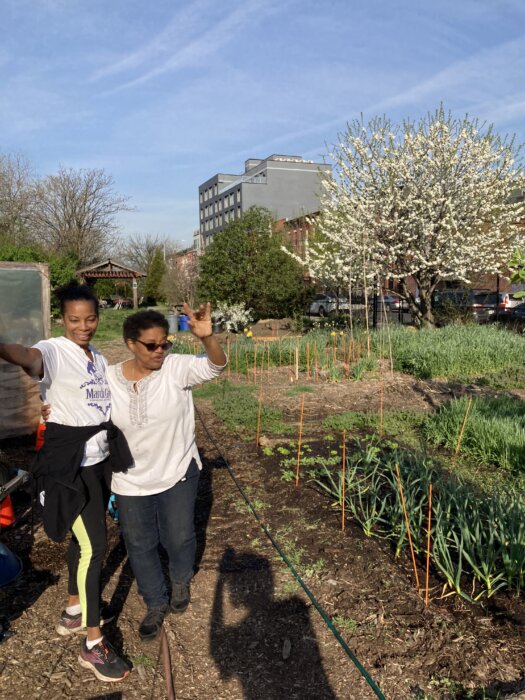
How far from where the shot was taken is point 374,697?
2.35 m

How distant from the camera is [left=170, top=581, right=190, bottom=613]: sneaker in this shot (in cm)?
297

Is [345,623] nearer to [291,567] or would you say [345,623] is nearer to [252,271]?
[291,567]

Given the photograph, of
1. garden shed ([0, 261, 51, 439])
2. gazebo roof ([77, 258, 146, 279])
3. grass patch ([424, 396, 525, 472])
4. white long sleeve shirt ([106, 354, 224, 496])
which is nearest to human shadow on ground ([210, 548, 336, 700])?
white long sleeve shirt ([106, 354, 224, 496])

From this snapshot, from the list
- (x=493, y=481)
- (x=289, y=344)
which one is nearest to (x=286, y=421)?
(x=493, y=481)

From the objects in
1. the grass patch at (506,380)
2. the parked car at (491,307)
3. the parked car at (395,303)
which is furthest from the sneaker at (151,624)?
the parked car at (395,303)

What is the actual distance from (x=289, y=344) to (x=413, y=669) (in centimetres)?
913

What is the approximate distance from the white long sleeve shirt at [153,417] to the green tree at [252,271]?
1711 centimetres

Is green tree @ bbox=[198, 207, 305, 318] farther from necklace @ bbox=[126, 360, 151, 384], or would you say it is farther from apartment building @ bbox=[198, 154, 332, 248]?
apartment building @ bbox=[198, 154, 332, 248]

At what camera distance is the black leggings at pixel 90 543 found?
257cm

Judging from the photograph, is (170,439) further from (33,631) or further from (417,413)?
(417,413)

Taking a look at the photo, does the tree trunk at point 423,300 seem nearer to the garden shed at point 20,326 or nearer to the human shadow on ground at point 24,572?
the garden shed at point 20,326

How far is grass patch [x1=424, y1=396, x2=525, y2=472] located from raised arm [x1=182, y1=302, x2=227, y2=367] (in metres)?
3.12

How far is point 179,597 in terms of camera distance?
2979 millimetres

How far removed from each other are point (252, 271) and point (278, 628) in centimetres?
1763
